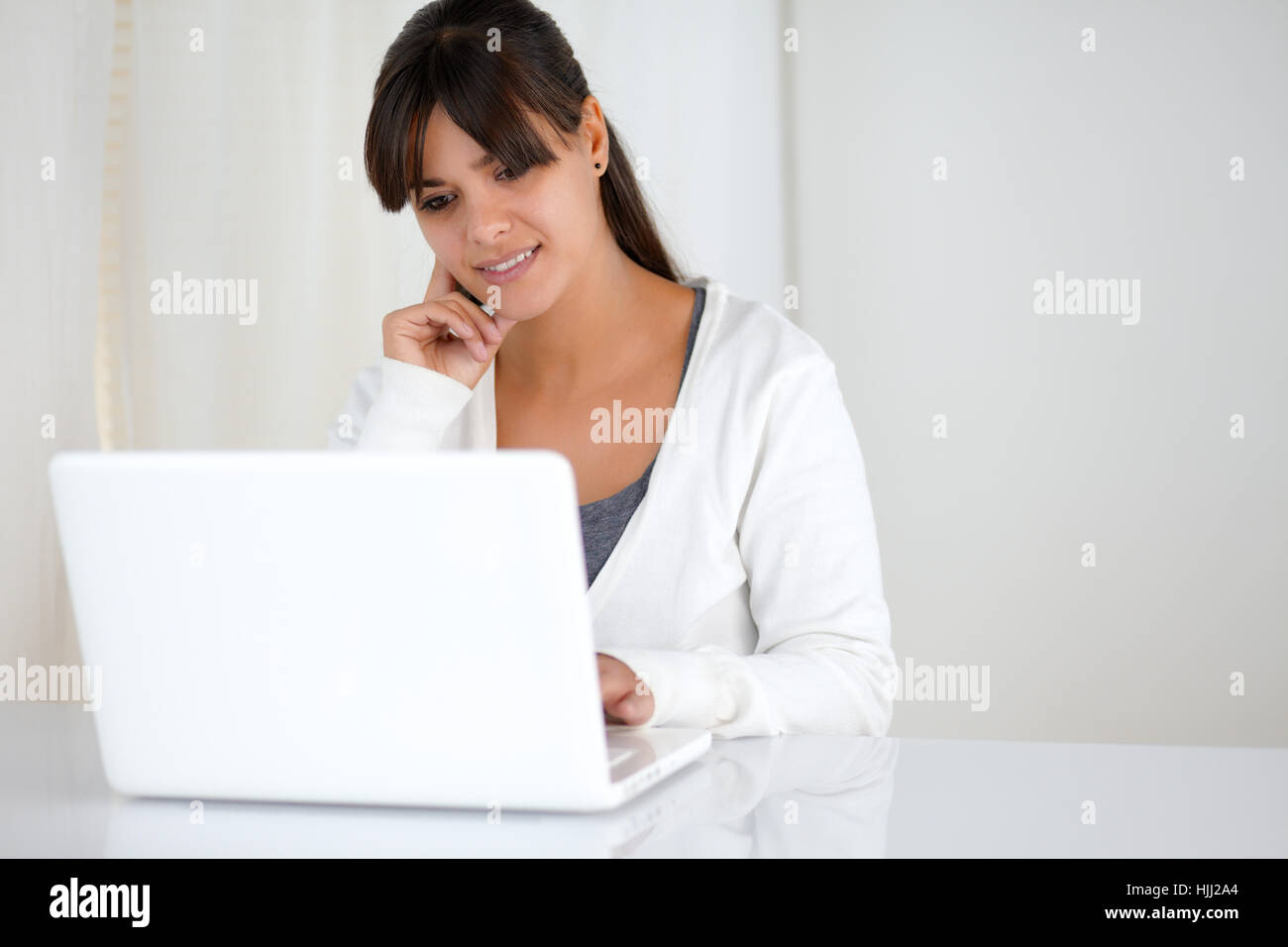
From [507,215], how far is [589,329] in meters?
0.21

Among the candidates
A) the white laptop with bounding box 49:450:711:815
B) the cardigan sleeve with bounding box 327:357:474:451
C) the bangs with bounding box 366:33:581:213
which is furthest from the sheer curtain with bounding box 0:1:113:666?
the white laptop with bounding box 49:450:711:815

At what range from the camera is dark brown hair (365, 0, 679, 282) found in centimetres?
127

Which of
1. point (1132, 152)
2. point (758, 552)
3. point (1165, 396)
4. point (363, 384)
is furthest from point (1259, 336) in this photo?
point (363, 384)

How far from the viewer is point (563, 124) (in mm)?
1342

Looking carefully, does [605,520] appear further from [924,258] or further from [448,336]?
[924,258]

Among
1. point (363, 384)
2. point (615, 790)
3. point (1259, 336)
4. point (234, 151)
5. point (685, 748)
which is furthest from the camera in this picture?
point (234, 151)

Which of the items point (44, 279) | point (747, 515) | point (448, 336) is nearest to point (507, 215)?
point (448, 336)

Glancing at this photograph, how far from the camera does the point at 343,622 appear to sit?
0.65 m

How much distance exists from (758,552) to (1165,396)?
1.38 m

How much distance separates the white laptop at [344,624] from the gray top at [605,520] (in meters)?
0.62

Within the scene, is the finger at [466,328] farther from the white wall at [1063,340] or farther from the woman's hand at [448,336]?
the white wall at [1063,340]

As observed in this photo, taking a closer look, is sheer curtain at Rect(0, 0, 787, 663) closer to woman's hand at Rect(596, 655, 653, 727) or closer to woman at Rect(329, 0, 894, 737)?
woman at Rect(329, 0, 894, 737)

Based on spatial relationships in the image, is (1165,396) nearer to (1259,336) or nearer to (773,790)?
(1259,336)
